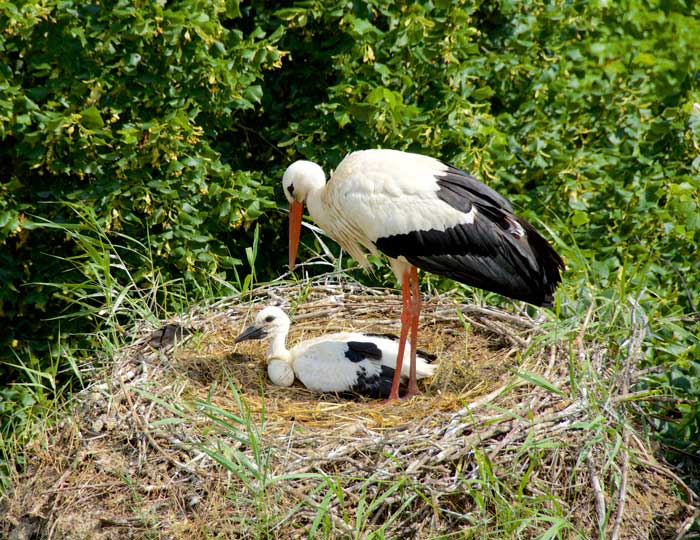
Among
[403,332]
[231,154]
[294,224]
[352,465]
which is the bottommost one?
[352,465]

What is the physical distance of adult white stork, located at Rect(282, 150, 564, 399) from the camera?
5.49m

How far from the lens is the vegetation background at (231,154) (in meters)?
6.34

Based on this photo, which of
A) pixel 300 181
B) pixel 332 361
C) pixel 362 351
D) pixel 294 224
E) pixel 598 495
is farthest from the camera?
pixel 294 224

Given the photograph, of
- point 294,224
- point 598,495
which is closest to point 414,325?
point 294,224

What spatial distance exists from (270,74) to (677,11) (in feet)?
16.5

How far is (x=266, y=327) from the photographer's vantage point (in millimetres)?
5895

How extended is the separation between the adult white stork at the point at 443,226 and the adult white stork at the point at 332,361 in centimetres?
17

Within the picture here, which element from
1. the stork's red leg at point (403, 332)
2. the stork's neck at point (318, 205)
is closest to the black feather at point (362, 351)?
the stork's red leg at point (403, 332)

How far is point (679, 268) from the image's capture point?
683 centimetres

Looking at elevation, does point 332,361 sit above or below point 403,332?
below

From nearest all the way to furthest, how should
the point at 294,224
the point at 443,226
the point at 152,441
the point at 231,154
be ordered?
the point at 152,441 < the point at 443,226 < the point at 294,224 < the point at 231,154

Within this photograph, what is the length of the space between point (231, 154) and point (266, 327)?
2.09m

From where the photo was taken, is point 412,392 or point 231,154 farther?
point 231,154

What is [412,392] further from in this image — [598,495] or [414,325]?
[598,495]
